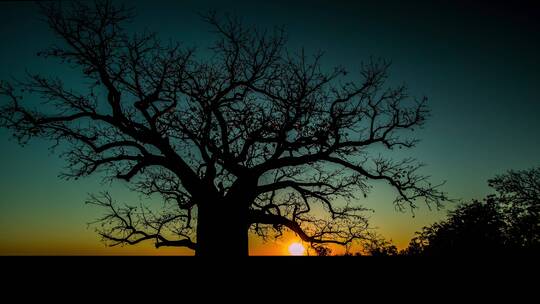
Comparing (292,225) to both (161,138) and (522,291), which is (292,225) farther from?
(522,291)

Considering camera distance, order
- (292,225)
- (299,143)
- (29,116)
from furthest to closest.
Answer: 1. (292,225)
2. (299,143)
3. (29,116)

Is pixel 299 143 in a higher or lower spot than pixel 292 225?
higher

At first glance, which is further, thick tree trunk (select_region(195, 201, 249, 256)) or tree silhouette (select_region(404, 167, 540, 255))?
tree silhouette (select_region(404, 167, 540, 255))

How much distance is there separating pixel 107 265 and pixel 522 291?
4434 millimetres

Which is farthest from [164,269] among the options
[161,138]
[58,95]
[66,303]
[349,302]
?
[58,95]

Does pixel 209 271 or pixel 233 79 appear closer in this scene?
pixel 209 271

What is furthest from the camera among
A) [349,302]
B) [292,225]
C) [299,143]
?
[292,225]

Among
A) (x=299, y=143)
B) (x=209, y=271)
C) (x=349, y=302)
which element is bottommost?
(x=349, y=302)

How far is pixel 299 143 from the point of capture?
11.0 meters

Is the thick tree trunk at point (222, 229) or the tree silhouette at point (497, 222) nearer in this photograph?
the thick tree trunk at point (222, 229)

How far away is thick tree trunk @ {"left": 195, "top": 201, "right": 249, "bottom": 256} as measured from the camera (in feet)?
32.3

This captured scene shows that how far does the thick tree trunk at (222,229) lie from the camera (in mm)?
9836

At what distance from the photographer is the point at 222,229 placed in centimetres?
1000

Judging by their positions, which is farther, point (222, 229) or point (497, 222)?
point (497, 222)
